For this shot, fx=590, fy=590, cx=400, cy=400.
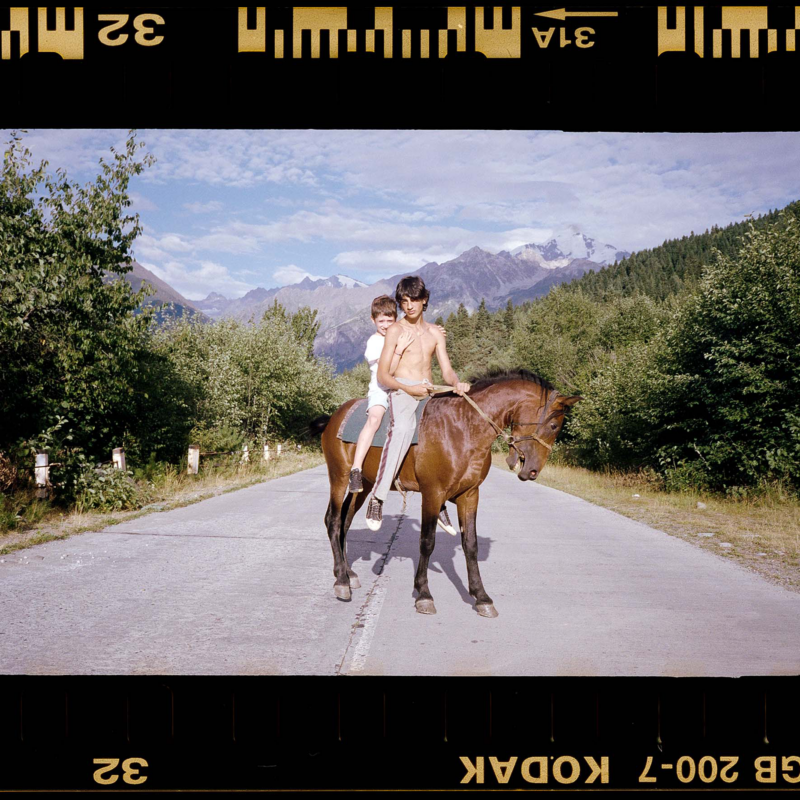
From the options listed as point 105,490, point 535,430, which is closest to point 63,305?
point 105,490

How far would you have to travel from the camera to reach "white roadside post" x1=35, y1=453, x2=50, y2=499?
10.2m

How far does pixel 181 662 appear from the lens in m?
3.72

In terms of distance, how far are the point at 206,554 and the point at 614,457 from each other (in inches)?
823

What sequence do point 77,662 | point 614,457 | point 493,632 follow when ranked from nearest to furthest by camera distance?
point 77,662 → point 493,632 → point 614,457

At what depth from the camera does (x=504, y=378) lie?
17.7 feet

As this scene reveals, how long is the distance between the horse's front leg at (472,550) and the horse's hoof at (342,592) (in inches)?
45.9

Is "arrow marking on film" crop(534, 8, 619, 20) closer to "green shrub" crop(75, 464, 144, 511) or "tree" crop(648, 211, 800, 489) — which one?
"green shrub" crop(75, 464, 144, 511)

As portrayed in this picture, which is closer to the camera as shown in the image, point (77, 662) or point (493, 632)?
point (77, 662)

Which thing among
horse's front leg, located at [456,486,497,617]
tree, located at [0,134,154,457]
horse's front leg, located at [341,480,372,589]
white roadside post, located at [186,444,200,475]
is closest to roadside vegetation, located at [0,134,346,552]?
tree, located at [0,134,154,457]

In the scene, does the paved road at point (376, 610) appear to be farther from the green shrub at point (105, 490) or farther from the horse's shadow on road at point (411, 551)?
the green shrub at point (105, 490)

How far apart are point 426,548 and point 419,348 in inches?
67.3

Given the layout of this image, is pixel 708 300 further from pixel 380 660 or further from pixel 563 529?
pixel 380 660
